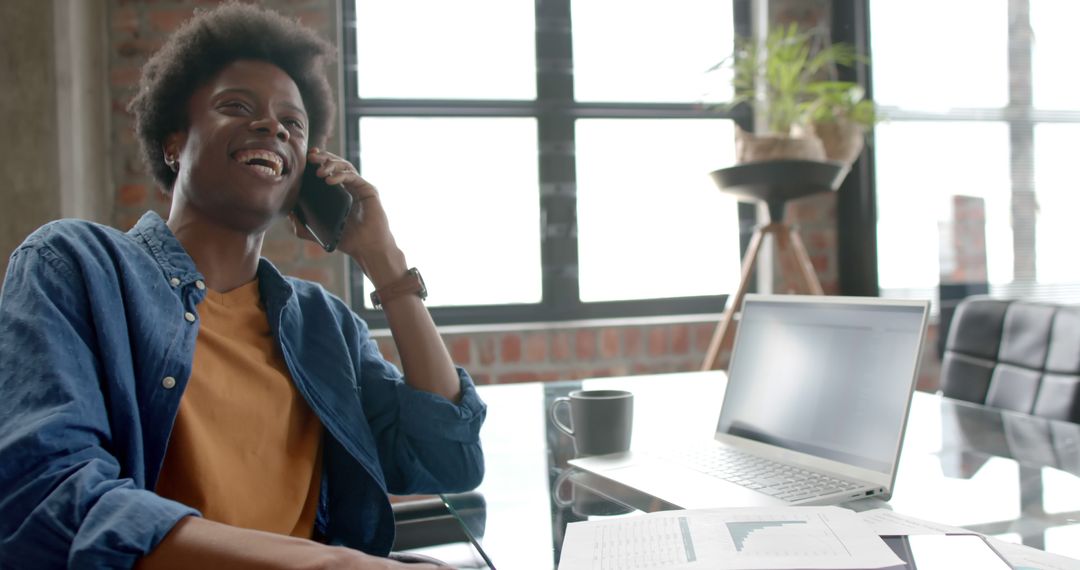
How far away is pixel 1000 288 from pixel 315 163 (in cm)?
307

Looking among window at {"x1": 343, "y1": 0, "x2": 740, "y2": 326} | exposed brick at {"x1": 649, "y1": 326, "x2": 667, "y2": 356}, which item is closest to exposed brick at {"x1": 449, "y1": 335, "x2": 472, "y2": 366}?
window at {"x1": 343, "y1": 0, "x2": 740, "y2": 326}

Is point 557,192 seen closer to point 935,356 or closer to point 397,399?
point 935,356

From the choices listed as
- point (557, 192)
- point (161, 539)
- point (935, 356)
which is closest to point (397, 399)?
point (161, 539)

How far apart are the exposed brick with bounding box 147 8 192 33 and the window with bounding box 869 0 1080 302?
2510 millimetres

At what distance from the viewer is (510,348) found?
2.65 meters

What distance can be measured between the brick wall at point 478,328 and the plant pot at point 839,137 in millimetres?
440

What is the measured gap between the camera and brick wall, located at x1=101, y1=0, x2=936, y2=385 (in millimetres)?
2434

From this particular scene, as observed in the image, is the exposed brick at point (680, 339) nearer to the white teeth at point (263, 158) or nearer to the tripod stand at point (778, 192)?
the tripod stand at point (778, 192)

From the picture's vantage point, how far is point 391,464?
1.06 meters

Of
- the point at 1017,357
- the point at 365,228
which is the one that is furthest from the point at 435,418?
the point at 1017,357

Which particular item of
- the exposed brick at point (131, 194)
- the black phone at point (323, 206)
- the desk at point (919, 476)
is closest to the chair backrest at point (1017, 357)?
the desk at point (919, 476)

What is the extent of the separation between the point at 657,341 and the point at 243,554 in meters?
2.25

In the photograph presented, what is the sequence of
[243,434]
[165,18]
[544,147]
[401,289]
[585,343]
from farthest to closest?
[544,147], [585,343], [165,18], [401,289], [243,434]

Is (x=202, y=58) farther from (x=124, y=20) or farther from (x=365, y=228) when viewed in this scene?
(x=124, y=20)
